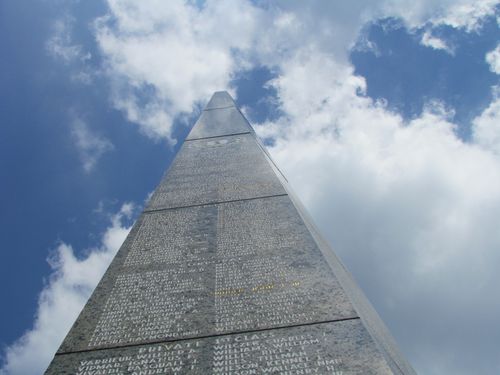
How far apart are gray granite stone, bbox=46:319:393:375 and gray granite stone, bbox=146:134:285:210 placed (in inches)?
151

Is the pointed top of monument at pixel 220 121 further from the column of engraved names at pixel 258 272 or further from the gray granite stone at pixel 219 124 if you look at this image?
the column of engraved names at pixel 258 272

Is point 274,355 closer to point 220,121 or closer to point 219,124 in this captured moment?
point 219,124

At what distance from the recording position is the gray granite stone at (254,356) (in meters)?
3.86

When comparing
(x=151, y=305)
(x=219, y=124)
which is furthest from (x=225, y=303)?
(x=219, y=124)

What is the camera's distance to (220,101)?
1650 centimetres

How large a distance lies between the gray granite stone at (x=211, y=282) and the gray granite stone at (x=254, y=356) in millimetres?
166

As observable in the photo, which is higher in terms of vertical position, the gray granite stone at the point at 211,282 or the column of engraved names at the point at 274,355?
the gray granite stone at the point at 211,282

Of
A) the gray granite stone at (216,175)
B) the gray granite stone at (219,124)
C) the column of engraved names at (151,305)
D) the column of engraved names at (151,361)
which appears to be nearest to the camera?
the column of engraved names at (151,361)

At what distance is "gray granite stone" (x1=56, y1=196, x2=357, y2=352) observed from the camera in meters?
4.61

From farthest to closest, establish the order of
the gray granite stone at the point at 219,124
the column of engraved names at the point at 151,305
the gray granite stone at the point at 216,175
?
the gray granite stone at the point at 219,124
the gray granite stone at the point at 216,175
the column of engraved names at the point at 151,305

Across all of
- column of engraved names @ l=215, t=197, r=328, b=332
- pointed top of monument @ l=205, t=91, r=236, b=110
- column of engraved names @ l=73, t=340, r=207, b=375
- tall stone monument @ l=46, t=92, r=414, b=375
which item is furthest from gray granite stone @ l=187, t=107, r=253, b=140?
column of engraved names @ l=73, t=340, r=207, b=375

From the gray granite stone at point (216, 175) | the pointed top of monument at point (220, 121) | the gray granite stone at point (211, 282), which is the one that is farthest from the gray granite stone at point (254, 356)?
the pointed top of monument at point (220, 121)

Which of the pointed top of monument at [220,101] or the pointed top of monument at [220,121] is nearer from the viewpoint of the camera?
the pointed top of monument at [220,121]

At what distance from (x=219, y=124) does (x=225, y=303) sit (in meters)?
8.94
